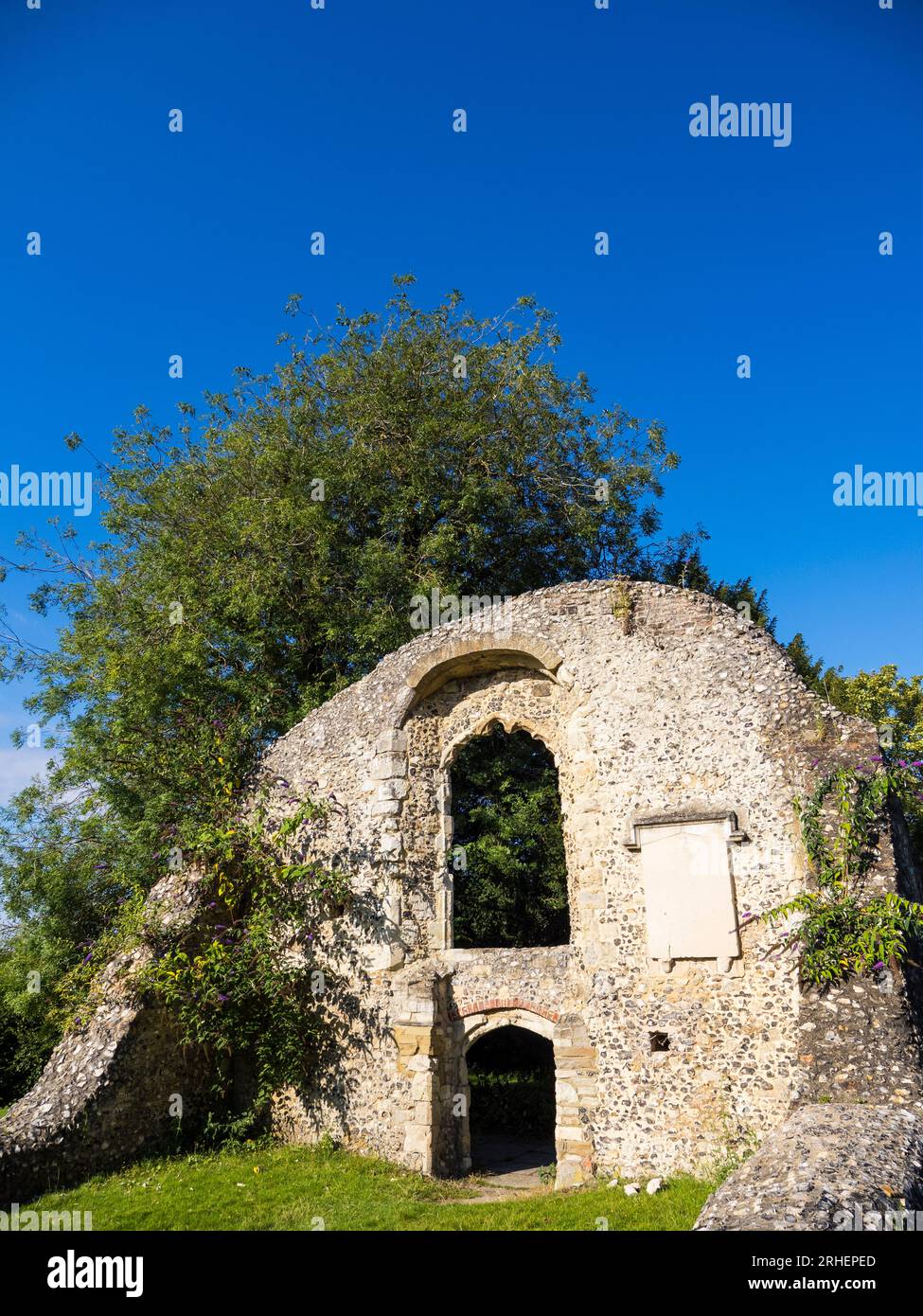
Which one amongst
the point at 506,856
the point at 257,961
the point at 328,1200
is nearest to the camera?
the point at 328,1200

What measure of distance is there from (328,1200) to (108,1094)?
315cm

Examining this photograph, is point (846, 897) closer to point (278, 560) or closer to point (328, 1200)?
point (328, 1200)

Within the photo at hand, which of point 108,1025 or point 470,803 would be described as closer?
point 108,1025

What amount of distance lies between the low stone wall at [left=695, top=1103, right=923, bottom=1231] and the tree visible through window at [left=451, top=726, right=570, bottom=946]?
783 cm

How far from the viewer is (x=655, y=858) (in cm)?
981

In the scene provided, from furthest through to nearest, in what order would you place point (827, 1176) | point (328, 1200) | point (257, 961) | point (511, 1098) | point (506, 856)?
point (511, 1098) < point (506, 856) < point (257, 961) < point (328, 1200) < point (827, 1176)

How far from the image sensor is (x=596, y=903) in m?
10.1

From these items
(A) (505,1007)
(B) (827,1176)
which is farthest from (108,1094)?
(B) (827,1176)

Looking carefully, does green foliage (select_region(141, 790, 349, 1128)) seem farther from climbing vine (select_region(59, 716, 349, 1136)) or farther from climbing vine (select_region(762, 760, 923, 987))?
climbing vine (select_region(762, 760, 923, 987))

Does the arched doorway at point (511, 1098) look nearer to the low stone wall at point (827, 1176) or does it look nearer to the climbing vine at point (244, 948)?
the climbing vine at point (244, 948)
